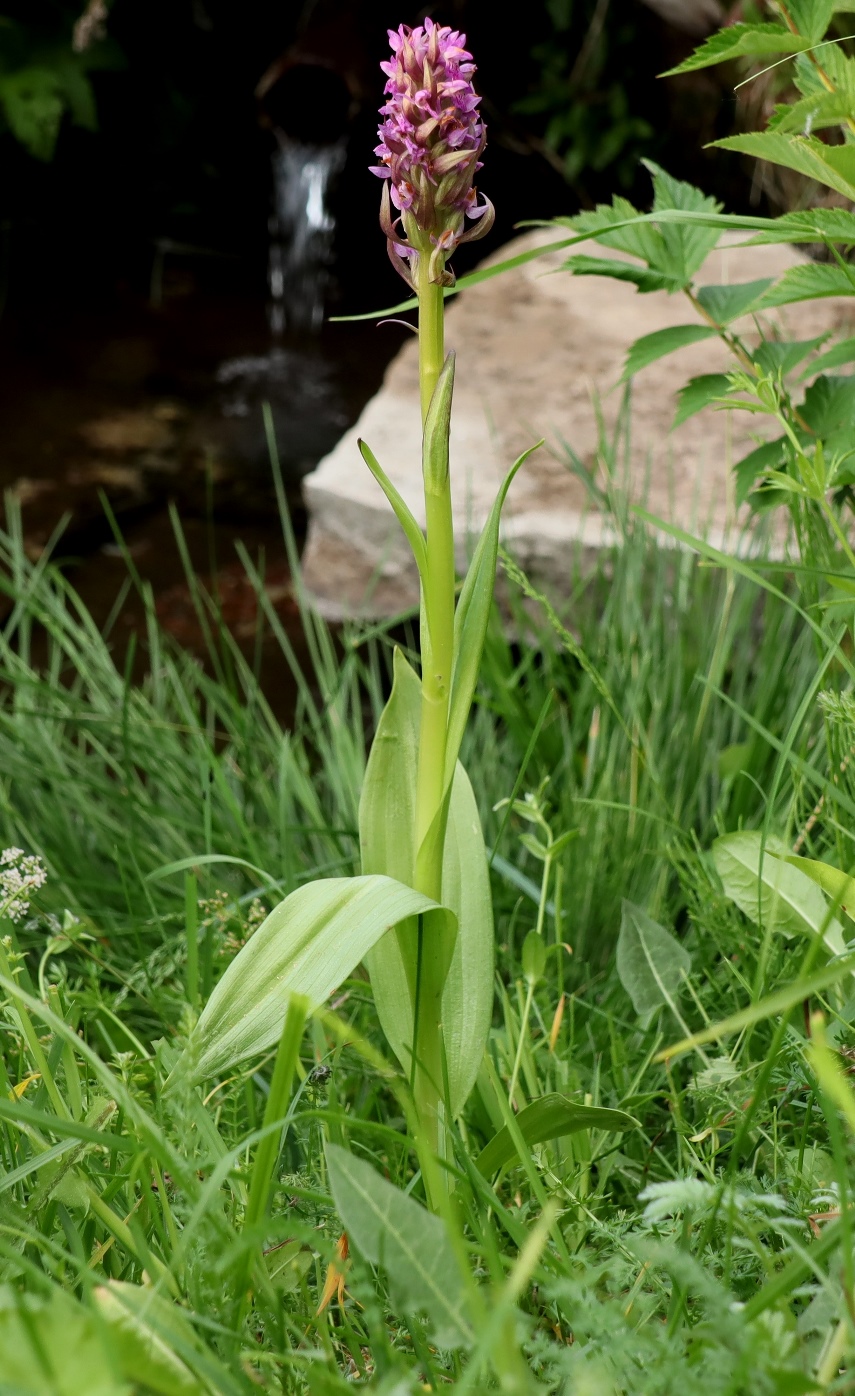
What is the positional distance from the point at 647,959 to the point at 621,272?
2.24ft

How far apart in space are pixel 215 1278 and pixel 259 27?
20.0 feet

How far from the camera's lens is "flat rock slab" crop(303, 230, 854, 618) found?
233 cm

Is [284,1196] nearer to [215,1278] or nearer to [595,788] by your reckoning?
[215,1278]

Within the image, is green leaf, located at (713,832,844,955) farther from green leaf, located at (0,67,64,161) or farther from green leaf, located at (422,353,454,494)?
green leaf, located at (0,67,64,161)

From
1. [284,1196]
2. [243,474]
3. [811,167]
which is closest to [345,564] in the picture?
[243,474]

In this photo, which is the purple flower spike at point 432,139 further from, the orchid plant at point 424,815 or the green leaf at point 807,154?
the green leaf at point 807,154

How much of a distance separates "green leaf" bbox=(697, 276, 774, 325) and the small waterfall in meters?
4.21

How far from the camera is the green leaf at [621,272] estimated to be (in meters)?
1.18

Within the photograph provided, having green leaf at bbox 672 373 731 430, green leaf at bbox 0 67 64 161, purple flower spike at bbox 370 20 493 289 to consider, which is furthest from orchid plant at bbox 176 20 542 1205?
green leaf at bbox 0 67 64 161

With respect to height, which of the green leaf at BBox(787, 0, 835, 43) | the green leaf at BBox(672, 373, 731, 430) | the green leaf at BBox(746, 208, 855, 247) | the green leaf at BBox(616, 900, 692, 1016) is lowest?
the green leaf at BBox(616, 900, 692, 1016)

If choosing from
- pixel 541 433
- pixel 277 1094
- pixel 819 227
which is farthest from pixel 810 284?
pixel 541 433

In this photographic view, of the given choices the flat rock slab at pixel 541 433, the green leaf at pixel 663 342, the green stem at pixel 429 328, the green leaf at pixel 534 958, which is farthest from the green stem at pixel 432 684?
the flat rock slab at pixel 541 433

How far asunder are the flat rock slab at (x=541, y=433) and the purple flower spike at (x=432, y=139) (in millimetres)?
1350

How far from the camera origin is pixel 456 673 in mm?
833
